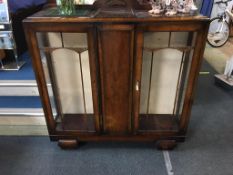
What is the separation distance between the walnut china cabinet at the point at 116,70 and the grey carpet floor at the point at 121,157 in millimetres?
124

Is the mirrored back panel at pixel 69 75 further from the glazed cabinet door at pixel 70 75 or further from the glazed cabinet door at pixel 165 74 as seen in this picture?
the glazed cabinet door at pixel 165 74

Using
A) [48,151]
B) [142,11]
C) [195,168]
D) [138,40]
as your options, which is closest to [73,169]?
[48,151]

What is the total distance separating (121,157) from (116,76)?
0.66 metres

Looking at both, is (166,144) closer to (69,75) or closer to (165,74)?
(165,74)

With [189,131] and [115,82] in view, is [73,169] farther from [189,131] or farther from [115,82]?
[189,131]

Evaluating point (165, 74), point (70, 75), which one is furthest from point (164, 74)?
point (70, 75)

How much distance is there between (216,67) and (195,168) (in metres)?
1.92

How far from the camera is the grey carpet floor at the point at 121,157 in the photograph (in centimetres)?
144

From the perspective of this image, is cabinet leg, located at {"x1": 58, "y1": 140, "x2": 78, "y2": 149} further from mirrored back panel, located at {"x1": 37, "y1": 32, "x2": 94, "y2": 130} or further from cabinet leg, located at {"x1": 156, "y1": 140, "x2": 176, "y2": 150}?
cabinet leg, located at {"x1": 156, "y1": 140, "x2": 176, "y2": 150}

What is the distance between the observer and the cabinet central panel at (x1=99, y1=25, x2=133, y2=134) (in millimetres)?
1154

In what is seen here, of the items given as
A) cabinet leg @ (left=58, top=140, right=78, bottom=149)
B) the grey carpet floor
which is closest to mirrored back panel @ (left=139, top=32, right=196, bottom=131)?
the grey carpet floor

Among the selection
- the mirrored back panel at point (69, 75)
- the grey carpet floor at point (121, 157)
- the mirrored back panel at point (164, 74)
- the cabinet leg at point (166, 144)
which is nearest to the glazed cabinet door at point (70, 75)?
the mirrored back panel at point (69, 75)

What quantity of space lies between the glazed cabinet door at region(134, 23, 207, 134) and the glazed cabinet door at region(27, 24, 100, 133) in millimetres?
290

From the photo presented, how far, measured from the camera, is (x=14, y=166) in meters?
1.46
